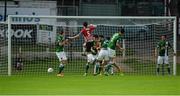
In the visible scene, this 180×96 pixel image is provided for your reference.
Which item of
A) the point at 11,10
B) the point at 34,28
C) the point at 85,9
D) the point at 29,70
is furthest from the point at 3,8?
the point at 29,70

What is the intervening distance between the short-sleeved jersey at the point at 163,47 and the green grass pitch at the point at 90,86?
139 inches

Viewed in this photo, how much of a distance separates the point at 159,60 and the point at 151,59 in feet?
5.52

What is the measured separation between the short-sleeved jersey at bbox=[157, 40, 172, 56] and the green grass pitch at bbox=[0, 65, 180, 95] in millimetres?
3533

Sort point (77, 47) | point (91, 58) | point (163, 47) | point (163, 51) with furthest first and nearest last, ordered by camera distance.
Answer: point (77, 47), point (163, 51), point (163, 47), point (91, 58)

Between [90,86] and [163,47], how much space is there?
761cm

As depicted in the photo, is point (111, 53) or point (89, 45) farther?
point (111, 53)

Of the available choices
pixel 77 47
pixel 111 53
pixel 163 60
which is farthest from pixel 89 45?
pixel 163 60

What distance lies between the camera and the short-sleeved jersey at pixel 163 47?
27.3 meters

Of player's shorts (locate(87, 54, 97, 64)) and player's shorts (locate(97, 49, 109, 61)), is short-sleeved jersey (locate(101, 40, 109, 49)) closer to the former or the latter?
player's shorts (locate(97, 49, 109, 61))

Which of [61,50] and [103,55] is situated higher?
[61,50]

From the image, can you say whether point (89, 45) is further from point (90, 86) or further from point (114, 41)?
point (90, 86)

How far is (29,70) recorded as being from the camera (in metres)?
28.1

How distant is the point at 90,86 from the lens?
67.8 feet

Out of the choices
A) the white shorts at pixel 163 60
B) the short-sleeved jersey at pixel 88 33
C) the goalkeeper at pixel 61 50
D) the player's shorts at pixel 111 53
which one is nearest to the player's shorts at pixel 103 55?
the player's shorts at pixel 111 53
